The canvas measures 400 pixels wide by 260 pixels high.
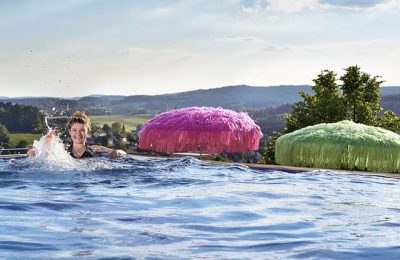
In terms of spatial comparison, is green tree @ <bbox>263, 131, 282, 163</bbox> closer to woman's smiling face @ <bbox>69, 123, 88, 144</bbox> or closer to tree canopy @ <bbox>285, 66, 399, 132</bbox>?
tree canopy @ <bbox>285, 66, 399, 132</bbox>

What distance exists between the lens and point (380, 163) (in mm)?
11977

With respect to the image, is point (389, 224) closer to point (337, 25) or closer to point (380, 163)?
point (380, 163)

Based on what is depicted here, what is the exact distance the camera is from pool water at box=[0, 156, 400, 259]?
16.8ft

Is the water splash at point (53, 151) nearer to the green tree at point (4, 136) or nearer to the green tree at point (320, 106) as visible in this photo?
the green tree at point (320, 106)

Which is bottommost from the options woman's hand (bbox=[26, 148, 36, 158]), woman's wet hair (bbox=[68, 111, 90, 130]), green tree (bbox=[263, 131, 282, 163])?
green tree (bbox=[263, 131, 282, 163])

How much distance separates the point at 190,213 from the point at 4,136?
55.8 m

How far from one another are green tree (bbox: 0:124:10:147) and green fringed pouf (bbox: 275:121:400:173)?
5079cm

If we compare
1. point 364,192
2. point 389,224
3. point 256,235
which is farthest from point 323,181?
point 256,235

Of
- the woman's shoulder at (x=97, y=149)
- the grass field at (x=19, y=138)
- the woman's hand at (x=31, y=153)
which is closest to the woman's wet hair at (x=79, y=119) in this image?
the woman's shoulder at (x=97, y=149)

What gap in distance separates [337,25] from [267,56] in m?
3.18

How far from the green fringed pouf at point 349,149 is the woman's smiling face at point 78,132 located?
4.19m

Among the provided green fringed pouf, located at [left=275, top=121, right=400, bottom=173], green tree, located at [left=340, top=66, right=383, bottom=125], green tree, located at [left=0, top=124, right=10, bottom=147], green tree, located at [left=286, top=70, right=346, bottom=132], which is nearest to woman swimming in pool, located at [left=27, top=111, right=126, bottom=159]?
green fringed pouf, located at [left=275, top=121, right=400, bottom=173]

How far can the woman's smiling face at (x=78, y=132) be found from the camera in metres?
10.6

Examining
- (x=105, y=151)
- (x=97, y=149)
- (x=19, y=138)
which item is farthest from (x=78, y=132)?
(x=19, y=138)
